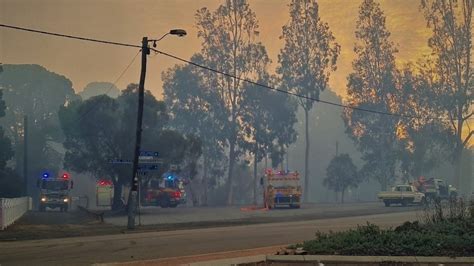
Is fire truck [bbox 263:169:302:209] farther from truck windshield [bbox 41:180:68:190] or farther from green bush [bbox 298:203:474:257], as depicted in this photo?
green bush [bbox 298:203:474:257]

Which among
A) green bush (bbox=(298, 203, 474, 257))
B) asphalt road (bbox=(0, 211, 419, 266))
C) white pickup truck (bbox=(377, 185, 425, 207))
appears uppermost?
white pickup truck (bbox=(377, 185, 425, 207))

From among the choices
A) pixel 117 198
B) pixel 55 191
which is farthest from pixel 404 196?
pixel 55 191

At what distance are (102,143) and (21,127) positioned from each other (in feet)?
136

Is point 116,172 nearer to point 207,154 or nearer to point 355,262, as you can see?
point 207,154

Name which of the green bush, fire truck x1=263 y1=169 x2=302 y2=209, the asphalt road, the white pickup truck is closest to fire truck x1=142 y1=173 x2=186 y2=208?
fire truck x1=263 y1=169 x2=302 y2=209

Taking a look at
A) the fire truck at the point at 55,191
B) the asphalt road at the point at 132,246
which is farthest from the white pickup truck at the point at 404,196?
the asphalt road at the point at 132,246

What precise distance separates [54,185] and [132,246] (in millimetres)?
37604

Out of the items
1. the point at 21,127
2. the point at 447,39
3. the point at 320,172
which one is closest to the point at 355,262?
the point at 447,39

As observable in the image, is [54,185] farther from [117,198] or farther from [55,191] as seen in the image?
[117,198]

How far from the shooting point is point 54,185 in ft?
183

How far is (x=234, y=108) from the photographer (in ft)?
273

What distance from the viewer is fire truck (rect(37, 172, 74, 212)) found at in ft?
181

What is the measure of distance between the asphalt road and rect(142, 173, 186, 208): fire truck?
38.8 m

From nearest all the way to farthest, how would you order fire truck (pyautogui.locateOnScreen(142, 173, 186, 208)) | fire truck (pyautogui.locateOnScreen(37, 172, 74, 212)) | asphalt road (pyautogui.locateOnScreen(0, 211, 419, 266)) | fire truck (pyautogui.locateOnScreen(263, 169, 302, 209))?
asphalt road (pyautogui.locateOnScreen(0, 211, 419, 266)) < fire truck (pyautogui.locateOnScreen(263, 169, 302, 209)) < fire truck (pyautogui.locateOnScreen(37, 172, 74, 212)) < fire truck (pyautogui.locateOnScreen(142, 173, 186, 208))
